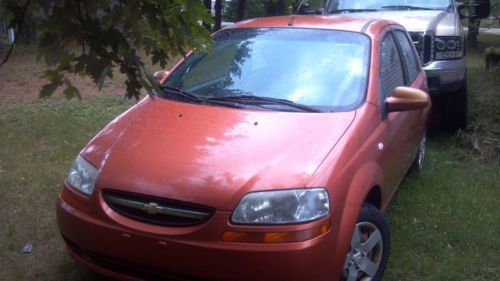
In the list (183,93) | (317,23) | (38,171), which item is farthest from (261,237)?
(38,171)

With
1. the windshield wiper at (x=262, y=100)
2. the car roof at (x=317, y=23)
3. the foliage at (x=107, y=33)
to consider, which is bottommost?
the windshield wiper at (x=262, y=100)

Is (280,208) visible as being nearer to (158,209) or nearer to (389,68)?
(158,209)

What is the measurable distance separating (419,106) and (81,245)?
2200 mm

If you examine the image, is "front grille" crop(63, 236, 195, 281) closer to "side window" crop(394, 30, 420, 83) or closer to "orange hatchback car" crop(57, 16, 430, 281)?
"orange hatchback car" crop(57, 16, 430, 281)

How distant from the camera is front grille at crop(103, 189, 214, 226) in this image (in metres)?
2.76

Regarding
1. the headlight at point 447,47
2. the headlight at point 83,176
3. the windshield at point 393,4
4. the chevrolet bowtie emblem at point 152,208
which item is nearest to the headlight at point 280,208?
the chevrolet bowtie emblem at point 152,208

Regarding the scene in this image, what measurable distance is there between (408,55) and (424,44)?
151cm

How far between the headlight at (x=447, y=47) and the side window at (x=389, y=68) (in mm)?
2008

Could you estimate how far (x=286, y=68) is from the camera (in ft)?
12.8

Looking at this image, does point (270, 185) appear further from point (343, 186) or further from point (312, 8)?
point (312, 8)

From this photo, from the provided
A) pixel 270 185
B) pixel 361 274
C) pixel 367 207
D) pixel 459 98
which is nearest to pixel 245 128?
pixel 270 185

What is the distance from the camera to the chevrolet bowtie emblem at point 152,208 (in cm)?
280

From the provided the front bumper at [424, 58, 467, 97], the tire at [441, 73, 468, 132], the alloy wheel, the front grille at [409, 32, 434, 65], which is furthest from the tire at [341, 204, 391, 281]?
the tire at [441, 73, 468, 132]

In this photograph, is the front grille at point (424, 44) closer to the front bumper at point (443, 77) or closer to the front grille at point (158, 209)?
the front bumper at point (443, 77)
